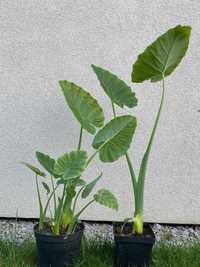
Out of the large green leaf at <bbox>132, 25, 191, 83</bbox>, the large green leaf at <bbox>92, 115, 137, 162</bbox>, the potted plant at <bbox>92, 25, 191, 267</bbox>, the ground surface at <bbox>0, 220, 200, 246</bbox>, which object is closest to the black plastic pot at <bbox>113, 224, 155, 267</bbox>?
the potted plant at <bbox>92, 25, 191, 267</bbox>

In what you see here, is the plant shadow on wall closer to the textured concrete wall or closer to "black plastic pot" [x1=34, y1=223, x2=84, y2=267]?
"black plastic pot" [x1=34, y1=223, x2=84, y2=267]

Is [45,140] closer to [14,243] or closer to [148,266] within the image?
[14,243]

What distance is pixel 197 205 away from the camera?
8.72ft

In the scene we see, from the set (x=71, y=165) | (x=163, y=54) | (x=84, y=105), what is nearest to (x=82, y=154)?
(x=71, y=165)

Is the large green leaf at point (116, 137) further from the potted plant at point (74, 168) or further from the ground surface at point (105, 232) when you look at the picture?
the ground surface at point (105, 232)

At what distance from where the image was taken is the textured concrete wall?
8.07 ft

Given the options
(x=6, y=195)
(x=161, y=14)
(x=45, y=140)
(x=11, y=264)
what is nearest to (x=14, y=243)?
(x=11, y=264)

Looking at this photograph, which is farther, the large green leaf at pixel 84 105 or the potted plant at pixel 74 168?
the large green leaf at pixel 84 105

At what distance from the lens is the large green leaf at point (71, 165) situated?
72.1 inches

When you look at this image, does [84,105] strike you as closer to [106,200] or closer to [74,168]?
[74,168]

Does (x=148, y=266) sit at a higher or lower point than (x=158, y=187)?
lower

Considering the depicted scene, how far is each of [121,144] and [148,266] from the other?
750mm

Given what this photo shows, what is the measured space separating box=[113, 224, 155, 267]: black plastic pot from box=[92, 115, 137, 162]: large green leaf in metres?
0.47

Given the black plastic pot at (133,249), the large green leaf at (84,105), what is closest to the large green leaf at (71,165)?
the large green leaf at (84,105)
